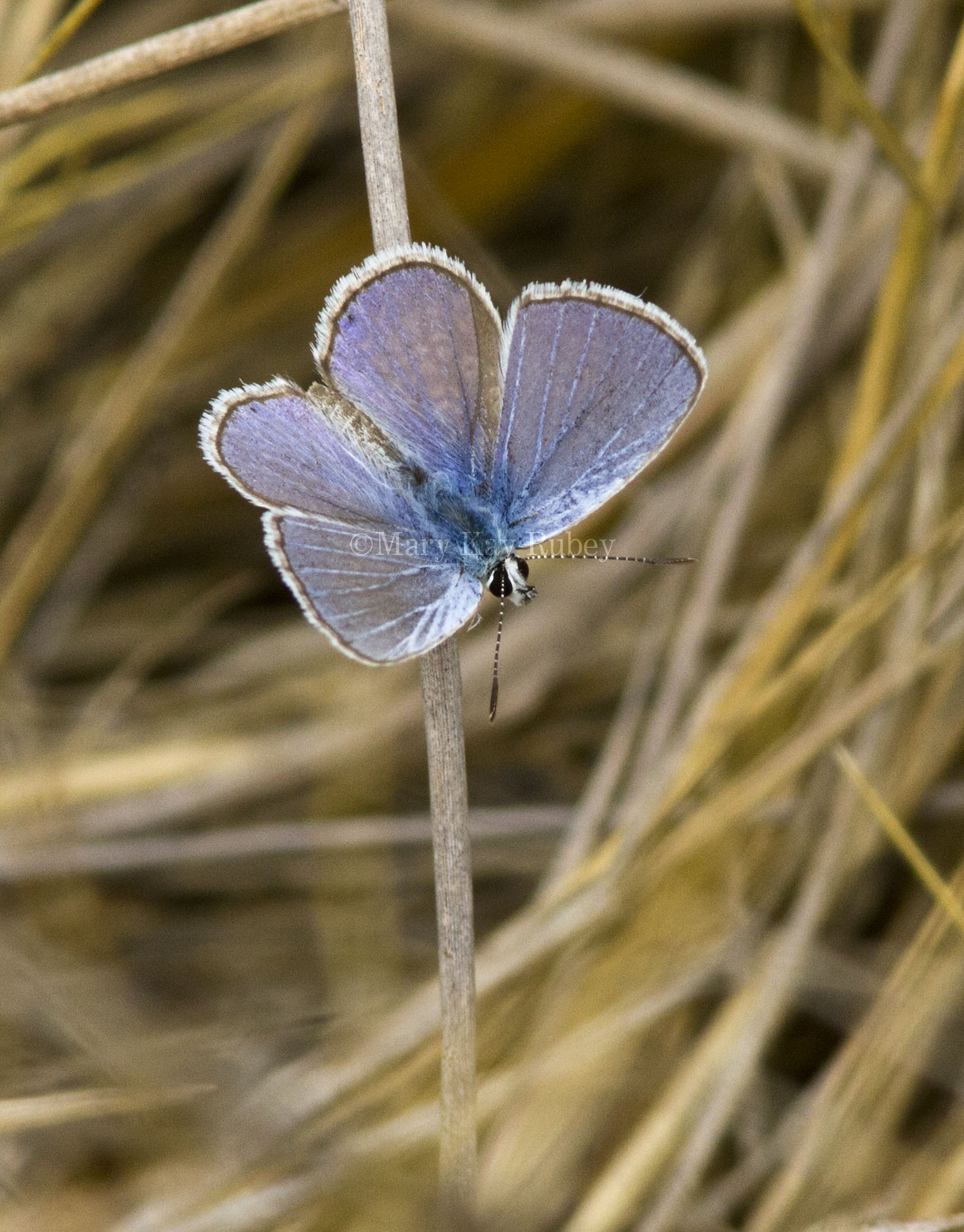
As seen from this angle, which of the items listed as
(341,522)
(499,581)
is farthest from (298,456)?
(499,581)

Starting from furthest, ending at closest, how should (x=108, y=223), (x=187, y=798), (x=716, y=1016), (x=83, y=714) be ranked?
(x=108, y=223), (x=83, y=714), (x=187, y=798), (x=716, y=1016)

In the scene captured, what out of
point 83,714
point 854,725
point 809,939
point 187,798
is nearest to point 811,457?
point 854,725

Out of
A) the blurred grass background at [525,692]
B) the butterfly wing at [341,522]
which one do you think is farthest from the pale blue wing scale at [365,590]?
the blurred grass background at [525,692]

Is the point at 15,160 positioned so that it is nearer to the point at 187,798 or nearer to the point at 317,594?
the point at 187,798

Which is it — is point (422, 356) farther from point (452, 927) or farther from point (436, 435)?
point (452, 927)

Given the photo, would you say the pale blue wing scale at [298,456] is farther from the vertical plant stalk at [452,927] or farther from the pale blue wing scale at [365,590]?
the vertical plant stalk at [452,927]

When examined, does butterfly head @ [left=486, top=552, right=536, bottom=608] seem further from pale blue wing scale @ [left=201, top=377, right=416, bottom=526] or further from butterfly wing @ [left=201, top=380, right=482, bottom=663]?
pale blue wing scale @ [left=201, top=377, right=416, bottom=526]

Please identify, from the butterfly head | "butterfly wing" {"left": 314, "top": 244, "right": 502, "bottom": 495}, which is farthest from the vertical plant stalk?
"butterfly wing" {"left": 314, "top": 244, "right": 502, "bottom": 495}
